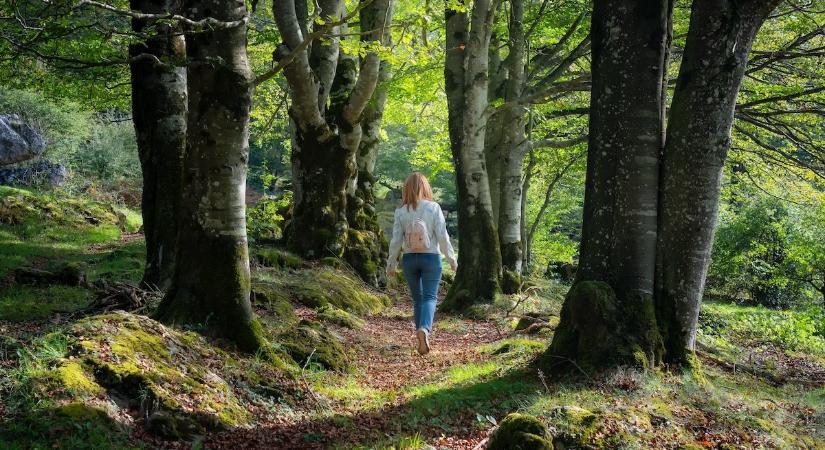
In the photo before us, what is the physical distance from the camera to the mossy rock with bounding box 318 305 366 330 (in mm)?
7660

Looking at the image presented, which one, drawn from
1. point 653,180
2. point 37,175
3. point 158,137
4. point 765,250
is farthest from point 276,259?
point 765,250

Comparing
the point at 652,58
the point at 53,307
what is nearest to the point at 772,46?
the point at 652,58

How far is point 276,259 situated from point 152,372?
254 inches

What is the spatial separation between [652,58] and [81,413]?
4829 millimetres

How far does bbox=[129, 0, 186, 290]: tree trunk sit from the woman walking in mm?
2675

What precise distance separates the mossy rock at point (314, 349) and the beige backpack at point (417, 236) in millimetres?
1505

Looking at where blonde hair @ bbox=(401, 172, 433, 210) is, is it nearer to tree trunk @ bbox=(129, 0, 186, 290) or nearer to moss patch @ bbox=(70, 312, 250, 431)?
tree trunk @ bbox=(129, 0, 186, 290)

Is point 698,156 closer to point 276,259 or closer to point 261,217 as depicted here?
point 276,259

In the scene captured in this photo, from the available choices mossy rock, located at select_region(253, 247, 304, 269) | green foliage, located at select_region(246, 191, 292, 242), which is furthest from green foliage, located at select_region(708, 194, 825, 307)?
mossy rock, located at select_region(253, 247, 304, 269)

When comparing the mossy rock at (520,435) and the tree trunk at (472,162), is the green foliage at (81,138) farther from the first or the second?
the mossy rock at (520,435)

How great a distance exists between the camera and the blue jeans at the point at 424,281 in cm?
684

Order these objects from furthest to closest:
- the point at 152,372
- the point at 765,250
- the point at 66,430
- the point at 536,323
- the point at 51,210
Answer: the point at 765,250
the point at 51,210
the point at 536,323
the point at 152,372
the point at 66,430

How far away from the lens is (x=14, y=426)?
9.14 ft

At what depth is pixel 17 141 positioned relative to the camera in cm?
2005
